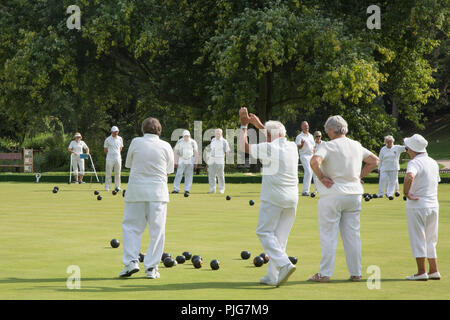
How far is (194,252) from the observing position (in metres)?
10.5

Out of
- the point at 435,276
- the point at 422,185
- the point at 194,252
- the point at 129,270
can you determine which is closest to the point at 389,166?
the point at 194,252

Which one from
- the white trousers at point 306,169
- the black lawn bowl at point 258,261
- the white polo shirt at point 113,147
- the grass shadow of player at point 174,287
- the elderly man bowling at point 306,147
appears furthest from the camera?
the white polo shirt at point 113,147

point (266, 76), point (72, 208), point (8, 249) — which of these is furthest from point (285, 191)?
point (266, 76)

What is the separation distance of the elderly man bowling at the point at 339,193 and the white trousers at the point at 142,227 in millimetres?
1672

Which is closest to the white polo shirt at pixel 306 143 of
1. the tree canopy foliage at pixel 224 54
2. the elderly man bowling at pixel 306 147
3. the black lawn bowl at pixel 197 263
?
the elderly man bowling at pixel 306 147

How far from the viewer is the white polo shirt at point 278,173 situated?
8.12 metres

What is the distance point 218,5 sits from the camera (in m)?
30.9

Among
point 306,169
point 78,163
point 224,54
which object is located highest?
point 224,54

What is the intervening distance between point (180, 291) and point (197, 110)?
27.9 meters

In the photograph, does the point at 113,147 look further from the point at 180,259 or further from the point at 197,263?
the point at 197,263

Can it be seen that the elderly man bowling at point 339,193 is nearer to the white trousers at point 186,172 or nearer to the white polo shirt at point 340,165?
the white polo shirt at point 340,165

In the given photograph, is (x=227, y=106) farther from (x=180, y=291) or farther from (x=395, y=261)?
(x=180, y=291)

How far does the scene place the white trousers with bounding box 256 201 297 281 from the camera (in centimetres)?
790

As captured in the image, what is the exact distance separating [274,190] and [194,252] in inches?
107
